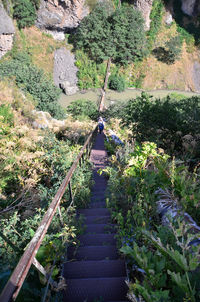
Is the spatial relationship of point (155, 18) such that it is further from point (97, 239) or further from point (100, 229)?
point (97, 239)

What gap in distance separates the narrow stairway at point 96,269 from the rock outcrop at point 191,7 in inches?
1650

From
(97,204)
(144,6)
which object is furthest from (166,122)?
(144,6)

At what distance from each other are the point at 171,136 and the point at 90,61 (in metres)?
25.0

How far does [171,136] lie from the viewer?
256 inches

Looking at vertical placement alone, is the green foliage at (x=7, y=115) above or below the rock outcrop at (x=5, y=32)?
below

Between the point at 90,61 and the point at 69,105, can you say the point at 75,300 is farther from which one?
the point at 90,61

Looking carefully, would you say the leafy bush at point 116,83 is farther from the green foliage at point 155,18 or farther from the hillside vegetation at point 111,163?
the green foliage at point 155,18

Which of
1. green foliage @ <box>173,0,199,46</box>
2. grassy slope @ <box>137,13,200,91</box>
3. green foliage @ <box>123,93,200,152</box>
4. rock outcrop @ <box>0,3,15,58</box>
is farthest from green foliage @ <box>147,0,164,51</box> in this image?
green foliage @ <box>123,93,200,152</box>

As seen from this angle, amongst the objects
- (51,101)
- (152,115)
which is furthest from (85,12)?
(152,115)

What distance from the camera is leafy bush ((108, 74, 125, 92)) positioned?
90.3 ft

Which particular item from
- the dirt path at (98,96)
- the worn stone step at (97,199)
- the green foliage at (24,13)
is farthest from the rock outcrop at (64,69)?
the worn stone step at (97,199)

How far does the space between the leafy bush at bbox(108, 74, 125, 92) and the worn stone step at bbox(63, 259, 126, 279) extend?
27.3 meters

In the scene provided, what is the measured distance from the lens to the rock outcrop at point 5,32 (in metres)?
20.8

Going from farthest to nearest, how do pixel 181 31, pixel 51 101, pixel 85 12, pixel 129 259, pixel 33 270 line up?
1. pixel 181 31
2. pixel 85 12
3. pixel 51 101
4. pixel 129 259
5. pixel 33 270
